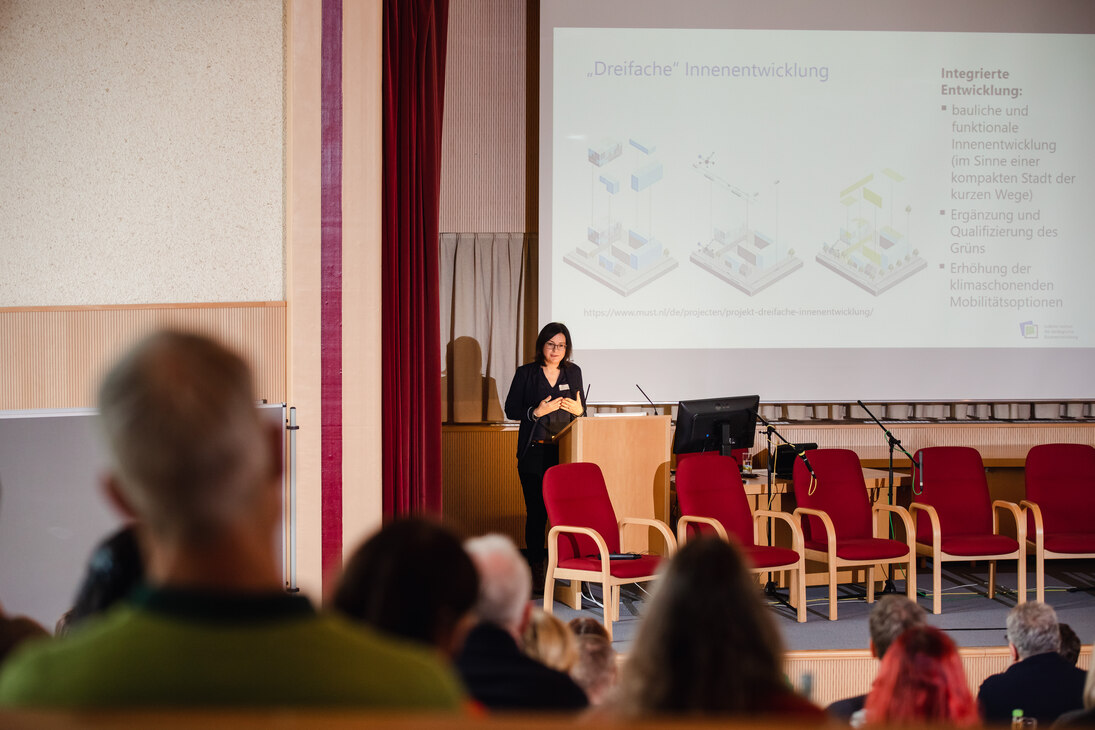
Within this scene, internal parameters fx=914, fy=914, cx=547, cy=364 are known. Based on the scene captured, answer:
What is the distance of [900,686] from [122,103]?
11.2ft

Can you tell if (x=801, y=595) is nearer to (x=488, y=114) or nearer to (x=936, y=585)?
(x=936, y=585)

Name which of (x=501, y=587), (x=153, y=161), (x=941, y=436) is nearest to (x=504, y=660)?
(x=501, y=587)

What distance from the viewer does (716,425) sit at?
560 centimetres

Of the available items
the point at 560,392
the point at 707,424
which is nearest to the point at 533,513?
the point at 560,392

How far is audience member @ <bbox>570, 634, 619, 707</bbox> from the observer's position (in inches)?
88.4

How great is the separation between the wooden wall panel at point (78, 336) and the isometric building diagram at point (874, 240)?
14.2 ft

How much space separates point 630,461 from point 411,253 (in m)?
2.02

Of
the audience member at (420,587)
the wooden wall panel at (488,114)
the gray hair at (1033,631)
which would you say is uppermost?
the wooden wall panel at (488,114)

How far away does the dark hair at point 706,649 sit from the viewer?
1303mm

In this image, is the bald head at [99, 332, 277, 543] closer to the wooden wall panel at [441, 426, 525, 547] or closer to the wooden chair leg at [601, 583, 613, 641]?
the wooden chair leg at [601, 583, 613, 641]

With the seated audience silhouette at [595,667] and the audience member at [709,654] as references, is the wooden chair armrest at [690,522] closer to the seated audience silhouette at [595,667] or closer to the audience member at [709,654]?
the seated audience silhouette at [595,667]

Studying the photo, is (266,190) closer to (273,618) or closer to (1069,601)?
(273,618)

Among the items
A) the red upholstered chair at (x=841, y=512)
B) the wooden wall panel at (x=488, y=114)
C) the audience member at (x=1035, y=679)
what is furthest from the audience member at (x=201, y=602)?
the wooden wall panel at (x=488, y=114)

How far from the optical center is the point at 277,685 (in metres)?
0.77
